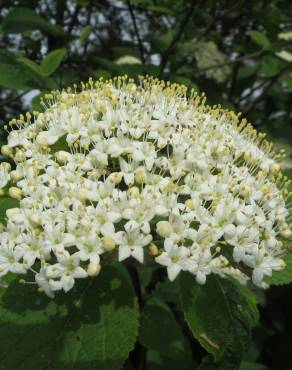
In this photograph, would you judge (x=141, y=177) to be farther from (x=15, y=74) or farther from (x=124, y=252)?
(x=15, y=74)

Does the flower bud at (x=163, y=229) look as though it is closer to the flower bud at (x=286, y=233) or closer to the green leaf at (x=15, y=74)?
the flower bud at (x=286, y=233)

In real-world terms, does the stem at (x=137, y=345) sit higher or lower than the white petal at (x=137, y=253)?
lower

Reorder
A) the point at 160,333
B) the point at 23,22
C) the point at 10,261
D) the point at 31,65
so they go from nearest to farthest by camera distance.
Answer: the point at 10,261, the point at 160,333, the point at 31,65, the point at 23,22

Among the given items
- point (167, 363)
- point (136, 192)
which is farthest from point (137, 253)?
point (167, 363)

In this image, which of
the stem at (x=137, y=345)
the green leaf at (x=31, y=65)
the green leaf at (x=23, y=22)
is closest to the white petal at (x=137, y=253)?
the stem at (x=137, y=345)

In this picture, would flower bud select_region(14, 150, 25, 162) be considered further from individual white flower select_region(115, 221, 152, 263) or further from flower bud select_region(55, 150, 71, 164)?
individual white flower select_region(115, 221, 152, 263)

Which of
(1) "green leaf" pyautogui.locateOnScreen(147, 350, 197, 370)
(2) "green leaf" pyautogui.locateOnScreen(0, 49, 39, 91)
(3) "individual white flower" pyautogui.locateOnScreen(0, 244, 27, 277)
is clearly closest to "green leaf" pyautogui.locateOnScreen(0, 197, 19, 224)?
(3) "individual white flower" pyautogui.locateOnScreen(0, 244, 27, 277)
